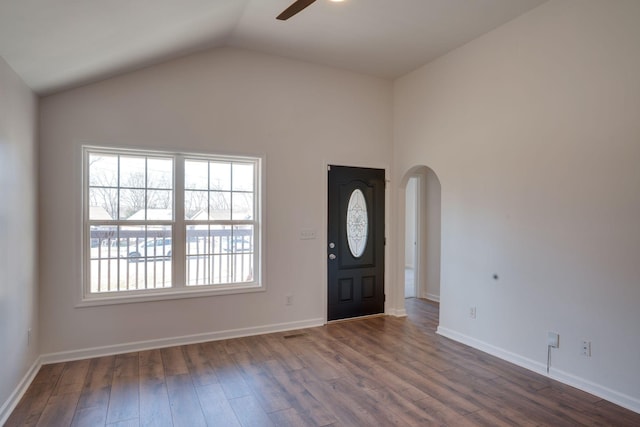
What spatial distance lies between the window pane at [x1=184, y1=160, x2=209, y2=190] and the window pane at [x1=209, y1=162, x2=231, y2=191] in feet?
0.22

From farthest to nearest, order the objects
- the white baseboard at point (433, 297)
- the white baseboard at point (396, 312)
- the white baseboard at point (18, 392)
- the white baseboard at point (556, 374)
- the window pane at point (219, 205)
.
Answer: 1. the white baseboard at point (433, 297)
2. the white baseboard at point (396, 312)
3. the window pane at point (219, 205)
4. the white baseboard at point (556, 374)
5. the white baseboard at point (18, 392)

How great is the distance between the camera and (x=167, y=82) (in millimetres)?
3799

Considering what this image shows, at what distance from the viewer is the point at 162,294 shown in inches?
150

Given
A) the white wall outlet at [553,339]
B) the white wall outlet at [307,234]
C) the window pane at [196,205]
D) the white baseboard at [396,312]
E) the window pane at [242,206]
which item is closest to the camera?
the white wall outlet at [553,339]

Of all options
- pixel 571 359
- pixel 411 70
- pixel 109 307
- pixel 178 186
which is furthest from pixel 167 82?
pixel 571 359

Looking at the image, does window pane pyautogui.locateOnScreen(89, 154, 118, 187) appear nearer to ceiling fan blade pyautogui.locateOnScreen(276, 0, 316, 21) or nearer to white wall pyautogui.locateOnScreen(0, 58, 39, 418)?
white wall pyautogui.locateOnScreen(0, 58, 39, 418)

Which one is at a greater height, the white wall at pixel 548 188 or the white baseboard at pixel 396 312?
the white wall at pixel 548 188

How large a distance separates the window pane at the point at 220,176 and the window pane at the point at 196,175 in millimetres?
67

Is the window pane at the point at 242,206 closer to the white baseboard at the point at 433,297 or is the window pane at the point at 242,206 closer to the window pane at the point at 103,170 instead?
the window pane at the point at 103,170

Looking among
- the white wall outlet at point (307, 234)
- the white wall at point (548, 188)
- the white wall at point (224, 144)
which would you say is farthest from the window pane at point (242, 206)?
the white wall at point (548, 188)

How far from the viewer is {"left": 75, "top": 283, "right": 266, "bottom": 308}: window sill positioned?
3.55 meters

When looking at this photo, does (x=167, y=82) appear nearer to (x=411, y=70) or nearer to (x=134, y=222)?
(x=134, y=222)

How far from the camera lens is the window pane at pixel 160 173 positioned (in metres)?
3.83

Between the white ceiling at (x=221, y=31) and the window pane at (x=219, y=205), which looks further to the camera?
the window pane at (x=219, y=205)
